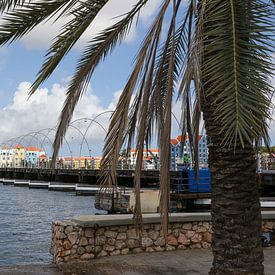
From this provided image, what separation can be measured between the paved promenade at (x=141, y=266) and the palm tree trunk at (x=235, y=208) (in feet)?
10.2

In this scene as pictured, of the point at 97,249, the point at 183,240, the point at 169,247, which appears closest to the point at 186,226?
the point at 183,240

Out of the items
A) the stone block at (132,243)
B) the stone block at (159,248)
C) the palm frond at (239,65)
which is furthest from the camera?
the stone block at (159,248)

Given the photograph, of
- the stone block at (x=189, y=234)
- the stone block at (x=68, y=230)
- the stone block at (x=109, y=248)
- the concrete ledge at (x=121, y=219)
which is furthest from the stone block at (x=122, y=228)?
the stone block at (x=189, y=234)

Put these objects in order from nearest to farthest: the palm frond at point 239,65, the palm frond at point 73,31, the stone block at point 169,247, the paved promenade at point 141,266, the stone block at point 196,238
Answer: the palm frond at point 239,65, the palm frond at point 73,31, the paved promenade at point 141,266, the stone block at point 169,247, the stone block at point 196,238

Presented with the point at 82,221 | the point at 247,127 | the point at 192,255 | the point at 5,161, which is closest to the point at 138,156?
the point at 247,127

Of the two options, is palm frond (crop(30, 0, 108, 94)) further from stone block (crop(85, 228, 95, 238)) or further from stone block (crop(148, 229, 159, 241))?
stone block (crop(148, 229, 159, 241))

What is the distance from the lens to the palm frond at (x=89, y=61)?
593cm

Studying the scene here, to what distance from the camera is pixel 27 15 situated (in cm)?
571

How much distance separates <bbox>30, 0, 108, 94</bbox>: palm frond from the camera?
5.80 metres

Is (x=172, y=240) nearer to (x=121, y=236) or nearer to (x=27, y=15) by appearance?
(x=121, y=236)

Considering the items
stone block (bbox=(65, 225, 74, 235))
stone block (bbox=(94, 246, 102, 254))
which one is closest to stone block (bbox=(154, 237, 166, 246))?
stone block (bbox=(94, 246, 102, 254))

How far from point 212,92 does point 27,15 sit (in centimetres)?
258

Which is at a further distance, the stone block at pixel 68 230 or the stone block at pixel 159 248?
the stone block at pixel 159 248

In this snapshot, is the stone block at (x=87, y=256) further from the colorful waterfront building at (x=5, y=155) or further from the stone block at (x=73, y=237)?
the colorful waterfront building at (x=5, y=155)
